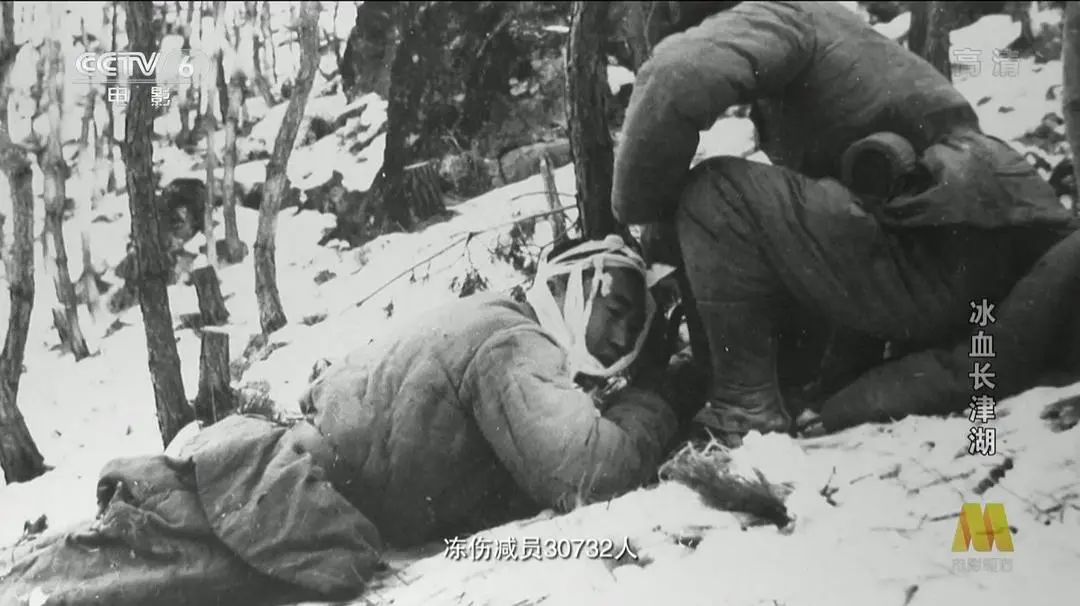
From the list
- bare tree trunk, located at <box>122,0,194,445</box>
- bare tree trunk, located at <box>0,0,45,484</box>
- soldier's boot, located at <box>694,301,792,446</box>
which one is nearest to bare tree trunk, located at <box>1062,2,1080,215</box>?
soldier's boot, located at <box>694,301,792,446</box>

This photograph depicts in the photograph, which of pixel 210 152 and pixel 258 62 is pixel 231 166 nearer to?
pixel 210 152

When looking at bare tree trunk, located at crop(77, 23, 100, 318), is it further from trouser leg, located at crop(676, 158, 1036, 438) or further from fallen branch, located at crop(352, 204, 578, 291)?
trouser leg, located at crop(676, 158, 1036, 438)

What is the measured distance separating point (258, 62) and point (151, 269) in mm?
383

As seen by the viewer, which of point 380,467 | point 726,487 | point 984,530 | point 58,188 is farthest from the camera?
point 58,188

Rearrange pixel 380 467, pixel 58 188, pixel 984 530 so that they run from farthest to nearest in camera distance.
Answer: pixel 58 188 < pixel 380 467 < pixel 984 530

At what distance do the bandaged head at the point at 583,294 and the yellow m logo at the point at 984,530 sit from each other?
54cm

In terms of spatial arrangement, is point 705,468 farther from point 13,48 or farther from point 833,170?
point 13,48

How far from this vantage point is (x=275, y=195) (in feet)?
5.39

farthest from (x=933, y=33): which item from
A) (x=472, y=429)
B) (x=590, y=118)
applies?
(x=472, y=429)

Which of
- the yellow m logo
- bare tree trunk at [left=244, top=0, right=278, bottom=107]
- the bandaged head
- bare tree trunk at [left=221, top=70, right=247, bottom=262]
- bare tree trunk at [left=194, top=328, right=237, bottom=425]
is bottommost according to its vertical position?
the yellow m logo

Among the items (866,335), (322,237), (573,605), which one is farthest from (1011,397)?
(322,237)

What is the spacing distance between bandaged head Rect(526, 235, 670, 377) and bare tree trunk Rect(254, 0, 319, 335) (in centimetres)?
41

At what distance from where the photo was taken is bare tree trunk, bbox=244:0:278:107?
167 cm

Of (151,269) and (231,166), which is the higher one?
(231,166)
